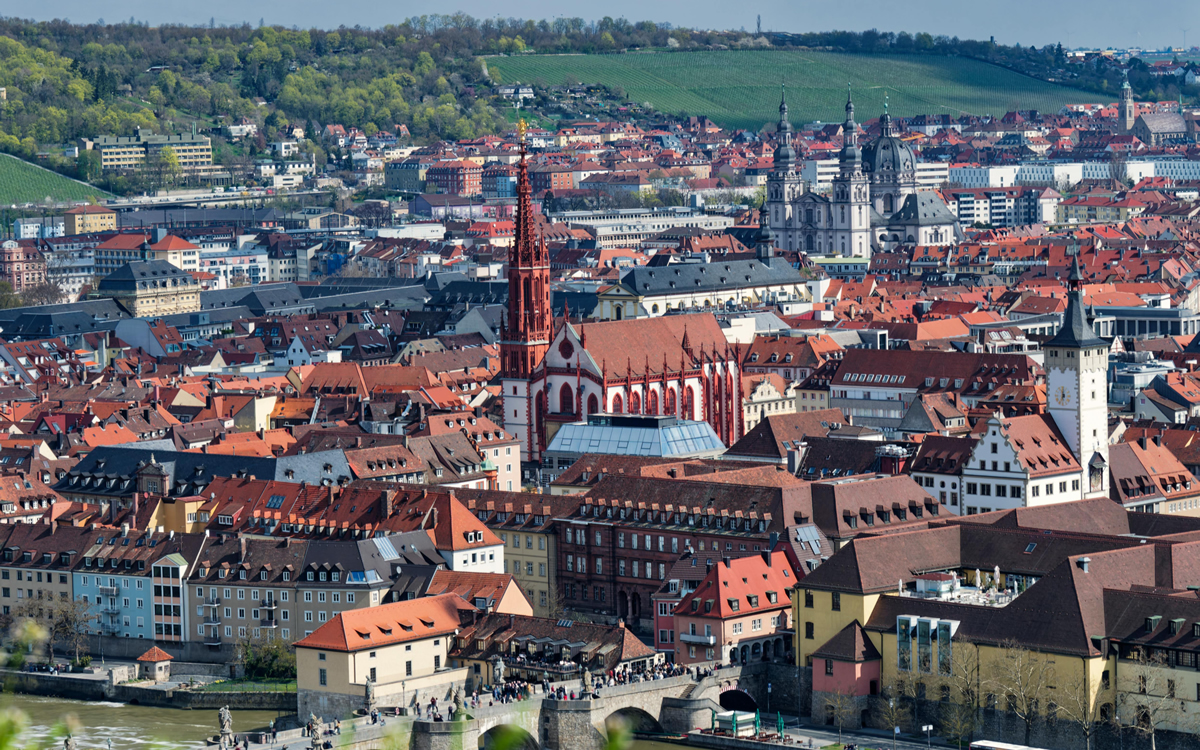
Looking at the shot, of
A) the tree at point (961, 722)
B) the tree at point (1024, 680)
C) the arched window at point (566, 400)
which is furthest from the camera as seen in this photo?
the arched window at point (566, 400)

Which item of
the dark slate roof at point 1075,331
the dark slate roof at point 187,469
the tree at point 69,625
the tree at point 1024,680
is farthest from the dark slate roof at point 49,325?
the tree at point 1024,680

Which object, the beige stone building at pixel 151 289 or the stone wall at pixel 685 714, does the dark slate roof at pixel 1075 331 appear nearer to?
the stone wall at pixel 685 714

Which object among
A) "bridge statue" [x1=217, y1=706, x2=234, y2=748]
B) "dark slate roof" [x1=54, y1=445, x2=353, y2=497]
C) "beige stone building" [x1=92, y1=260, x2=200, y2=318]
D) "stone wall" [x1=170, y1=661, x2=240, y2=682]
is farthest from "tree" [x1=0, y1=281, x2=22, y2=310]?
"bridge statue" [x1=217, y1=706, x2=234, y2=748]

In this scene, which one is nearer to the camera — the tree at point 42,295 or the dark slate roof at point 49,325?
the dark slate roof at point 49,325

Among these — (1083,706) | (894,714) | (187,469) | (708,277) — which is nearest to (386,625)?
(894,714)

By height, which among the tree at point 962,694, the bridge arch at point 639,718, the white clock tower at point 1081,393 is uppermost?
the white clock tower at point 1081,393

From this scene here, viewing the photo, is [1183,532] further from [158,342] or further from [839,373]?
[158,342]

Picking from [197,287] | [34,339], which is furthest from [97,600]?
[197,287]
